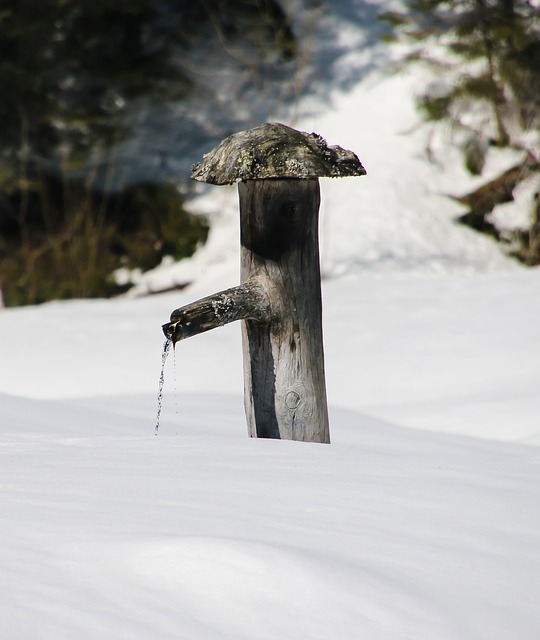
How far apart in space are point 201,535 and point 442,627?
1.38 ft

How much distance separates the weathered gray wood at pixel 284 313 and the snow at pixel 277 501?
0.23 m

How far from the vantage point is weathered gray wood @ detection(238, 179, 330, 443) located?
275 cm

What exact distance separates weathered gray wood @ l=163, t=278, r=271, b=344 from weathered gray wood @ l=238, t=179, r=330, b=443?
3 centimetres

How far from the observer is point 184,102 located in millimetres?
10867

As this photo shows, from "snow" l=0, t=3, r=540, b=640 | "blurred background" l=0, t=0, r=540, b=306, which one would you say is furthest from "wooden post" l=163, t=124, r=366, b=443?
"blurred background" l=0, t=0, r=540, b=306

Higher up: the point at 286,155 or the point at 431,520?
the point at 286,155

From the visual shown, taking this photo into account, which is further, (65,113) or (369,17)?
(369,17)

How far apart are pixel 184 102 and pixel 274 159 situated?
8475 millimetres

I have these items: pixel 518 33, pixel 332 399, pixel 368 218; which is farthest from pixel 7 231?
pixel 332 399

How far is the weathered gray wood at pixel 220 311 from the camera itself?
2510mm

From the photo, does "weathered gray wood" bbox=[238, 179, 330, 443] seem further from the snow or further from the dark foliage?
the dark foliage

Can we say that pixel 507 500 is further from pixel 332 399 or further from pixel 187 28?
pixel 187 28

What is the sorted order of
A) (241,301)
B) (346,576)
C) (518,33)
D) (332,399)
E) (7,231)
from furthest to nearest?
(7,231) < (518,33) < (332,399) < (241,301) < (346,576)

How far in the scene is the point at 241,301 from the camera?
2686 mm
